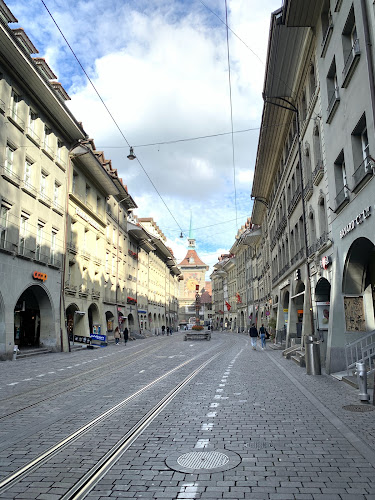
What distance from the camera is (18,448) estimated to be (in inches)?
225

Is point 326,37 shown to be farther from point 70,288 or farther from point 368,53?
point 70,288

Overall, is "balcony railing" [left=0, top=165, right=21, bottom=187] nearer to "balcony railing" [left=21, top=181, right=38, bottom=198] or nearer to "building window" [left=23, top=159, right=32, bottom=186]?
"balcony railing" [left=21, top=181, right=38, bottom=198]

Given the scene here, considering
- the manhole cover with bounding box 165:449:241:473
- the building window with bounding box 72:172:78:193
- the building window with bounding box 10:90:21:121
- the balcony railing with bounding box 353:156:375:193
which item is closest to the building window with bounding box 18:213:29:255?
the building window with bounding box 10:90:21:121

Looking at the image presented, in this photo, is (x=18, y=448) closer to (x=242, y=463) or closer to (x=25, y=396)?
(x=242, y=463)

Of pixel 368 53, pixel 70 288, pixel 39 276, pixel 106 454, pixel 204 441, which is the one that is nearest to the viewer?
pixel 106 454

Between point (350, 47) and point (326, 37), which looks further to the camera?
point (326, 37)

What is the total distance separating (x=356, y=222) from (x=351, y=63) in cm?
453

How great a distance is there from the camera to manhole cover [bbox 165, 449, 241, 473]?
4.86m

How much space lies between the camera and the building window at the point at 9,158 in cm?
2130

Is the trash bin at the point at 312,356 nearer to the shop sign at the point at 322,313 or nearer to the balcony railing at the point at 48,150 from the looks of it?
the shop sign at the point at 322,313

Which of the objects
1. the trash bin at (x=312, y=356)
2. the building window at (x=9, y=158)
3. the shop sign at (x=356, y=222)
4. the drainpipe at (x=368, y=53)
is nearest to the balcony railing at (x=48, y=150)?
the building window at (x=9, y=158)

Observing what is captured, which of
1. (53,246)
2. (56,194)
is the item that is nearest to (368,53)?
(53,246)

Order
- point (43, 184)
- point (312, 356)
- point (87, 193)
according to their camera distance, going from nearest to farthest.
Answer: point (312, 356), point (43, 184), point (87, 193)

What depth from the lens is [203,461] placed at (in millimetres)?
5113
